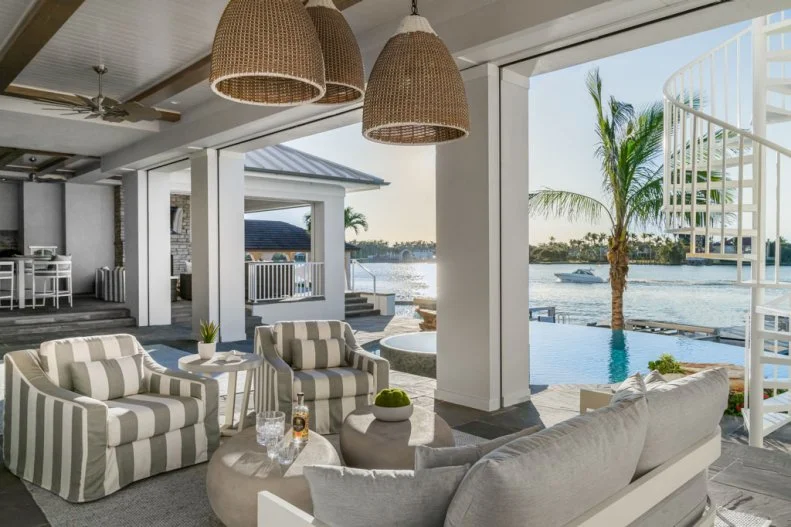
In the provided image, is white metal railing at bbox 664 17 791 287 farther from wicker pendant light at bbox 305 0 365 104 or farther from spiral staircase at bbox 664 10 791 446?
wicker pendant light at bbox 305 0 365 104

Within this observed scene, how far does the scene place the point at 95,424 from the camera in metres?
2.96

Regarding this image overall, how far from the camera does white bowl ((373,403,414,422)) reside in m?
3.11

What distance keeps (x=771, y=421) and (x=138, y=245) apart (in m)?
9.89

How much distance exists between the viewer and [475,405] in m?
4.69

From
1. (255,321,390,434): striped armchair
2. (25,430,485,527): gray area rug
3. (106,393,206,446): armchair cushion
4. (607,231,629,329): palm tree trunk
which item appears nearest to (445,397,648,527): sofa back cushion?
(25,430,485,527): gray area rug

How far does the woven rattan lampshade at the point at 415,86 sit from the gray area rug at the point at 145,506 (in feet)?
7.02

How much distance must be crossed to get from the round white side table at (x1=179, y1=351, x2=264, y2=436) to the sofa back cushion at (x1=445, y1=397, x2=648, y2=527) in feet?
9.12

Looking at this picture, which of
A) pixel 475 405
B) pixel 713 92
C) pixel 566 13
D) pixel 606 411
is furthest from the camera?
pixel 713 92

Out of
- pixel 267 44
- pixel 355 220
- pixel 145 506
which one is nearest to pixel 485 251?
pixel 145 506

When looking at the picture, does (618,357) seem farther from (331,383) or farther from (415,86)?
(415,86)

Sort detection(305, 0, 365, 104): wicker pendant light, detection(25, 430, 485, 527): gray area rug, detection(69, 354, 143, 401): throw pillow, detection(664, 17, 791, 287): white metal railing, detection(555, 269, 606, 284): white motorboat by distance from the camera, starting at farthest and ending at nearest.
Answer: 1. detection(555, 269, 606, 284): white motorboat
2. detection(664, 17, 791, 287): white metal railing
3. detection(69, 354, 143, 401): throw pillow
4. detection(25, 430, 485, 527): gray area rug
5. detection(305, 0, 365, 104): wicker pendant light

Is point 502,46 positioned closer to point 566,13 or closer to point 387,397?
point 566,13

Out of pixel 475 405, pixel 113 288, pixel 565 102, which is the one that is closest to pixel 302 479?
pixel 475 405

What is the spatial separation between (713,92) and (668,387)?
3.92 m
